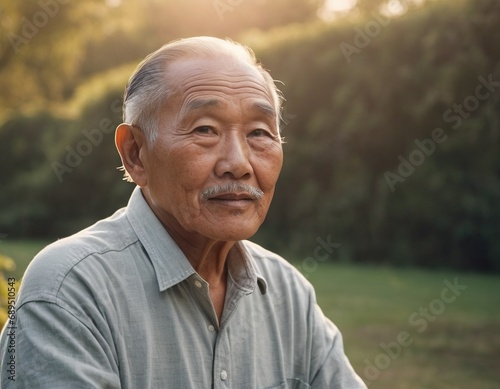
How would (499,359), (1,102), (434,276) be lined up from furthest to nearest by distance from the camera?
(1,102), (434,276), (499,359)

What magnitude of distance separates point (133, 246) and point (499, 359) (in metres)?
4.34

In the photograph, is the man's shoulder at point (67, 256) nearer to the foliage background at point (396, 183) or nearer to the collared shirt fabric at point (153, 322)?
the collared shirt fabric at point (153, 322)

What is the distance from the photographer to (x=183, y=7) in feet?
113

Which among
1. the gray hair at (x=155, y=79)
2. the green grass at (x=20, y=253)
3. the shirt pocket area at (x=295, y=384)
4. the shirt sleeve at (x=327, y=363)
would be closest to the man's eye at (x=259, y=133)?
the gray hair at (x=155, y=79)

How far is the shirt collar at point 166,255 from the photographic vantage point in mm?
1885

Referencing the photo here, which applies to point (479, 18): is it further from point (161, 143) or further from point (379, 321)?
point (161, 143)

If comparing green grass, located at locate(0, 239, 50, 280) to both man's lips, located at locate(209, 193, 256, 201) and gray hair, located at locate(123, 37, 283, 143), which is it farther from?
man's lips, located at locate(209, 193, 256, 201)

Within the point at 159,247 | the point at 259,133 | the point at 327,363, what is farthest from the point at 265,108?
the point at 327,363

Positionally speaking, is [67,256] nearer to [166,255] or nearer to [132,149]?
[166,255]

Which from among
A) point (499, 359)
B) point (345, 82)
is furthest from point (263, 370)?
point (345, 82)

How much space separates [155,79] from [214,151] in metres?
0.26

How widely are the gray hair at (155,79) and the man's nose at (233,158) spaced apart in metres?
0.20

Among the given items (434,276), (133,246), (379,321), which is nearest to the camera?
(133,246)

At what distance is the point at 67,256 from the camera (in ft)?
5.77
